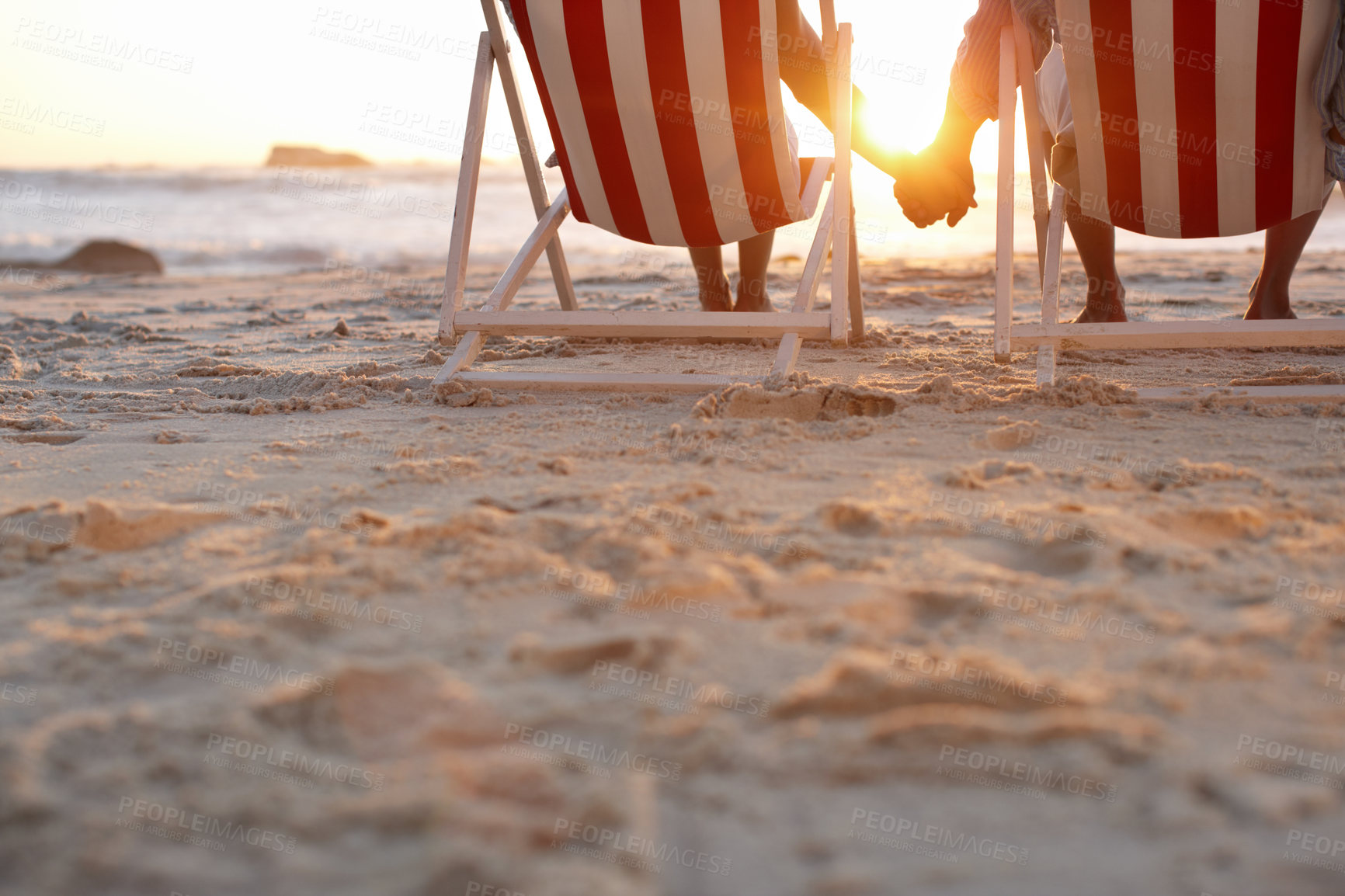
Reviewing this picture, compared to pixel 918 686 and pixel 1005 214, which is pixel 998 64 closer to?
pixel 1005 214

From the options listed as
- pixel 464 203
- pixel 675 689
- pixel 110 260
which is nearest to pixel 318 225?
pixel 110 260

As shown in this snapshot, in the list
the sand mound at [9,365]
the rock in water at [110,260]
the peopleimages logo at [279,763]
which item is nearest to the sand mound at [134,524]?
the peopleimages logo at [279,763]

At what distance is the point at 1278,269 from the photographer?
2.98 m

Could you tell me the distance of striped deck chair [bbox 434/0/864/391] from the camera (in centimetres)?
245

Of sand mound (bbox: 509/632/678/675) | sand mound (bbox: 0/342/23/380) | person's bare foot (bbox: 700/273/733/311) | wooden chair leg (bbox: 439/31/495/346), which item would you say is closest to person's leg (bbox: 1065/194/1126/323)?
person's bare foot (bbox: 700/273/733/311)

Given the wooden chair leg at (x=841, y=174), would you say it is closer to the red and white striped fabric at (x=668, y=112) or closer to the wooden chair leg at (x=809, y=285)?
the wooden chair leg at (x=809, y=285)

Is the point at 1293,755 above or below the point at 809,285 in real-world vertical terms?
below

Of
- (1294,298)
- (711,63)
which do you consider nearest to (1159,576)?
(711,63)

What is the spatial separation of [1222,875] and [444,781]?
71 cm

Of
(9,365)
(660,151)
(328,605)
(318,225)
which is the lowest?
(328,605)

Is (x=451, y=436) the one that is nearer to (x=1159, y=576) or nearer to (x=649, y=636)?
(x=649, y=636)

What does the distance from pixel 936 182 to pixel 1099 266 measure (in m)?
0.68

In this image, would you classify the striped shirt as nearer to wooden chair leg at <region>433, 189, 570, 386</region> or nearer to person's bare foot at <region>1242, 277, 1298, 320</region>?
person's bare foot at <region>1242, 277, 1298, 320</region>

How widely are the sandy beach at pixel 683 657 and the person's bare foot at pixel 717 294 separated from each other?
4.56ft
